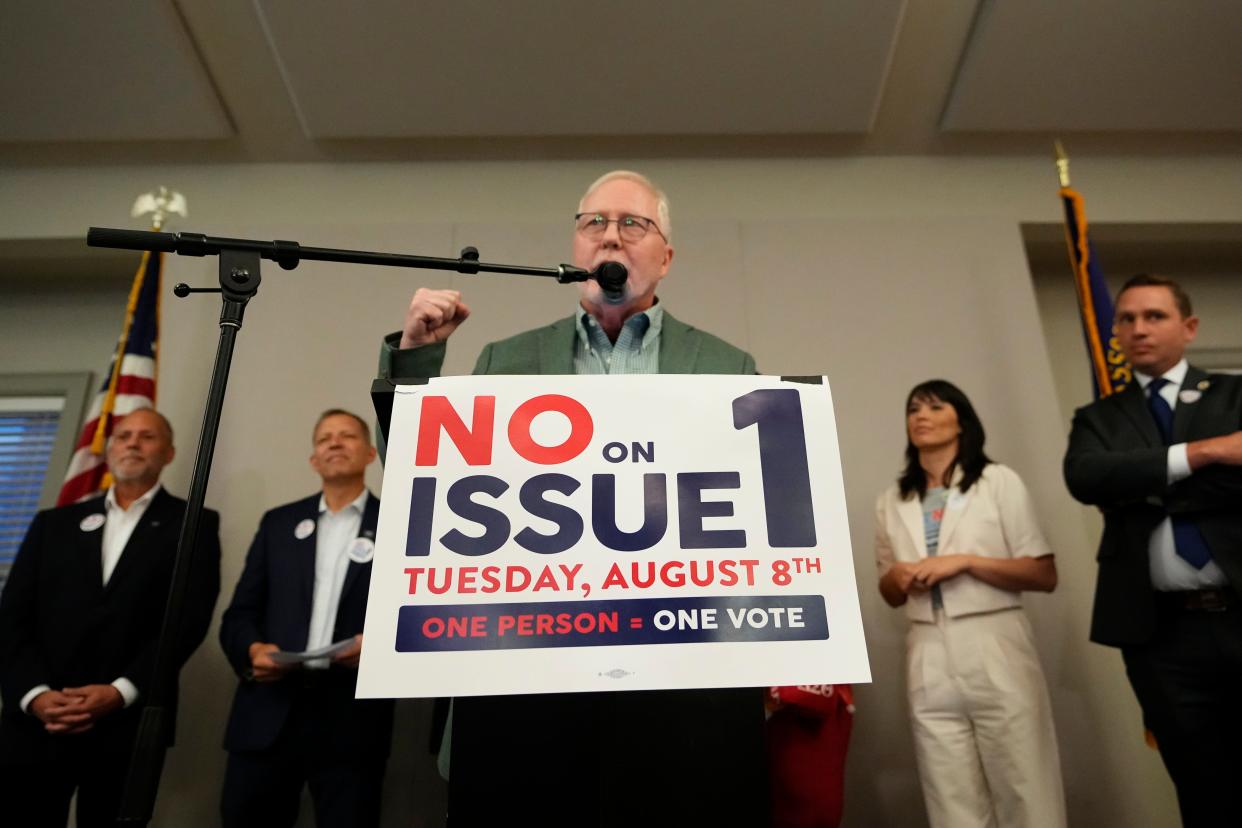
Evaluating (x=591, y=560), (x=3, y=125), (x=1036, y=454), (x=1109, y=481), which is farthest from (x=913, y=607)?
(x=3, y=125)

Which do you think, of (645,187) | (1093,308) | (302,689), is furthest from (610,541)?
(1093,308)

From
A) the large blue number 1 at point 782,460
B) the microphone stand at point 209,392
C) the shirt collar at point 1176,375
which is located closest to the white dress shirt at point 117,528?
the microphone stand at point 209,392

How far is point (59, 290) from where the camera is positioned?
13.0 ft

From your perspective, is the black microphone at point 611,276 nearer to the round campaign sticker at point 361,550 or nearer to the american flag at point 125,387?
the round campaign sticker at point 361,550

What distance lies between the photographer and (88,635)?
90.0 inches

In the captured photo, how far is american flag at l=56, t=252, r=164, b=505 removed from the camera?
9.37ft

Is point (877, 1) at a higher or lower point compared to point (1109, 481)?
higher

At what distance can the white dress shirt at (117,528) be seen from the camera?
2390mm

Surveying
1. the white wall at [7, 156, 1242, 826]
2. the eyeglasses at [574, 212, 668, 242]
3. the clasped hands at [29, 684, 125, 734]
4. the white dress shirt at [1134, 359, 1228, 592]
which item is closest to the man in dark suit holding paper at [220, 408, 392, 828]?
the clasped hands at [29, 684, 125, 734]

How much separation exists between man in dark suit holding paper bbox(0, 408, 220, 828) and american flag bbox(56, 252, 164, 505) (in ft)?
0.98

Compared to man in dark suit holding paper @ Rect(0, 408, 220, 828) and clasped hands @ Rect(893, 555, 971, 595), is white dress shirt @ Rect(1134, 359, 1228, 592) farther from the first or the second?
man in dark suit holding paper @ Rect(0, 408, 220, 828)

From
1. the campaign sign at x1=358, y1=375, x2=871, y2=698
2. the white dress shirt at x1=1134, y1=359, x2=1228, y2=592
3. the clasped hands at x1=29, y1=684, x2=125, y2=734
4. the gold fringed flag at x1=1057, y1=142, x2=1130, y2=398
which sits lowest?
the clasped hands at x1=29, y1=684, x2=125, y2=734

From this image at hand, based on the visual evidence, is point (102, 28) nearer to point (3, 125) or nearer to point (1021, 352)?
point (3, 125)

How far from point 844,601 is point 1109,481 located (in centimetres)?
155
